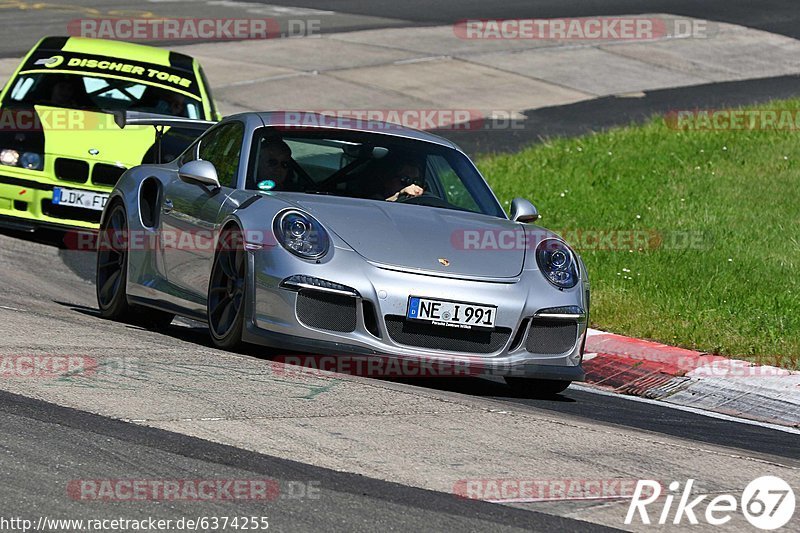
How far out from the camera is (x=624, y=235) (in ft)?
40.8

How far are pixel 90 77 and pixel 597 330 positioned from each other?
5.66 metres

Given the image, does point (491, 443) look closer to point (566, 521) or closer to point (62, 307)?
point (566, 521)

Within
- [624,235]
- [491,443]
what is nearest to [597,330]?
[624,235]

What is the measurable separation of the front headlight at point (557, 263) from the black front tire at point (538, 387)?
1.72ft

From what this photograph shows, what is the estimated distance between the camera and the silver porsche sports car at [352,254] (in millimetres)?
7105

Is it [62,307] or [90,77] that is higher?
[90,77]

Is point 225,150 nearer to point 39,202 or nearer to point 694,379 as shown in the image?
point 694,379

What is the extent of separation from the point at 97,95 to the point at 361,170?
220 inches

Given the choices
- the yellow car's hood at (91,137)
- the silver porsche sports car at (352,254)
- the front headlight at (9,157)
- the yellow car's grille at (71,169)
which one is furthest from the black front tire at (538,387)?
the front headlight at (9,157)

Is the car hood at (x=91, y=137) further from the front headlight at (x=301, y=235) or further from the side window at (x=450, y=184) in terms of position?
the front headlight at (x=301, y=235)

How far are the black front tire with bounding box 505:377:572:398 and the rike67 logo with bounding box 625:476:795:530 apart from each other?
232cm

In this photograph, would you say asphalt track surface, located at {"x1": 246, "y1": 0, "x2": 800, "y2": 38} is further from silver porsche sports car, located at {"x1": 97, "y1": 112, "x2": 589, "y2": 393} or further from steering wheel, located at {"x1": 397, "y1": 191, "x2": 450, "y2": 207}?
steering wheel, located at {"x1": 397, "y1": 191, "x2": 450, "y2": 207}

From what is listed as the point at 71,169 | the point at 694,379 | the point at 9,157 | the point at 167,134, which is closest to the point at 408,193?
the point at 694,379

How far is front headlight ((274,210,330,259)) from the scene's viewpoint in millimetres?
7176
